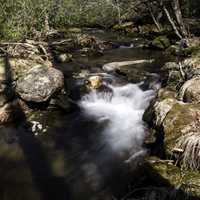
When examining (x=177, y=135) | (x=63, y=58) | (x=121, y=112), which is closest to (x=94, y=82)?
(x=121, y=112)

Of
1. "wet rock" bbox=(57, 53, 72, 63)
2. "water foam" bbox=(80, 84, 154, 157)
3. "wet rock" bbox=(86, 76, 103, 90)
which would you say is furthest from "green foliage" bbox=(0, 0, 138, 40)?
"water foam" bbox=(80, 84, 154, 157)

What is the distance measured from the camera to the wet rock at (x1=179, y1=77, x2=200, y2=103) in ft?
25.9

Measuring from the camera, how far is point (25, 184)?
22.8 ft

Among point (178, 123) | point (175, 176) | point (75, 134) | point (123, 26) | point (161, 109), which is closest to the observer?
point (175, 176)

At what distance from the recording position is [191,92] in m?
8.04

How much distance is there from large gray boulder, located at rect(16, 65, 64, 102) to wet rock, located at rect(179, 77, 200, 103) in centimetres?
414

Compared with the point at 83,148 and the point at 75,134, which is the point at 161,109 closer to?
the point at 83,148

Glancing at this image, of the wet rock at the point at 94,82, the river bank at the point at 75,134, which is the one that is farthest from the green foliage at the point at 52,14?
the wet rock at the point at 94,82

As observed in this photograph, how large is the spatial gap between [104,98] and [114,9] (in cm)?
2269

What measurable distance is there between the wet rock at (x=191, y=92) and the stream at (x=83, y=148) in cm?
140

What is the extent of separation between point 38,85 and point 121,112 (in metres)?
2.76

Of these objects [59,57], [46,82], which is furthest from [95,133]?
[59,57]

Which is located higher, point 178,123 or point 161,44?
point 161,44

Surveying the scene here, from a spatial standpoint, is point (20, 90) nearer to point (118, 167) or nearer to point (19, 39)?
point (118, 167)
